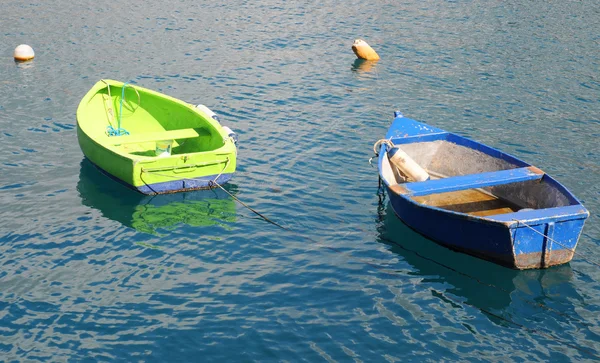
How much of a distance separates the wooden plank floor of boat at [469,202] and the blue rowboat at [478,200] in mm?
22

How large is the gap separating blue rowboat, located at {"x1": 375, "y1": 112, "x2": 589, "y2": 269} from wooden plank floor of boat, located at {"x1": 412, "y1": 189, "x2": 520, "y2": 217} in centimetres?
2

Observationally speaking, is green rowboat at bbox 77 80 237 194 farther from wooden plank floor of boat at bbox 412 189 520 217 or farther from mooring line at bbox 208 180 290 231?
wooden plank floor of boat at bbox 412 189 520 217

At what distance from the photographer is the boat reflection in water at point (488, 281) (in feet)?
42.9

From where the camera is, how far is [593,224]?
1590cm

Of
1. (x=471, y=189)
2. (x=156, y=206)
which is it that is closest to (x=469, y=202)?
(x=471, y=189)

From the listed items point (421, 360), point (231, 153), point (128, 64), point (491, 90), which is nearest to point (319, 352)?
point (421, 360)

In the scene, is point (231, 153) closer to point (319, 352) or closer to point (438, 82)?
point (319, 352)

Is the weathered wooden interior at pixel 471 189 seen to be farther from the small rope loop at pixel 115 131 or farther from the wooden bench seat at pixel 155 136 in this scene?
the small rope loop at pixel 115 131

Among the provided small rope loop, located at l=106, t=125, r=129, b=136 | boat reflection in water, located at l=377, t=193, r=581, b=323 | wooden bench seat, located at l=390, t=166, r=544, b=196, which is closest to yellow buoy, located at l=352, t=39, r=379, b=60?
small rope loop, located at l=106, t=125, r=129, b=136

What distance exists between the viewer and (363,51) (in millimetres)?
28172

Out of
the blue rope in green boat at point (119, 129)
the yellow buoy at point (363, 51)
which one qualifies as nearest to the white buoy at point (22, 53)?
the blue rope in green boat at point (119, 129)

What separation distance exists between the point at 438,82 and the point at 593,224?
10873mm

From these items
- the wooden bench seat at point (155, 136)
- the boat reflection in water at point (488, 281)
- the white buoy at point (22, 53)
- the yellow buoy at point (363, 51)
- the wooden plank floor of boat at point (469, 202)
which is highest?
the yellow buoy at point (363, 51)

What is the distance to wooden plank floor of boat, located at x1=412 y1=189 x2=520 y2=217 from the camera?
15867mm
